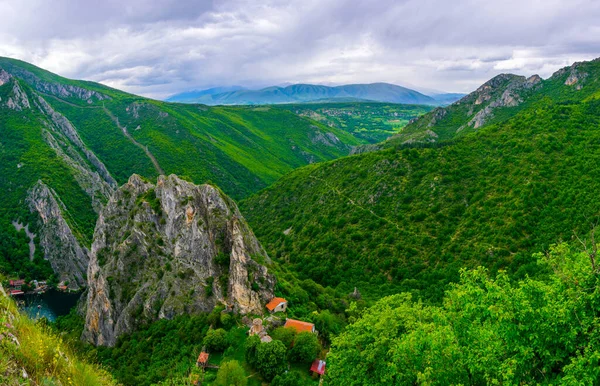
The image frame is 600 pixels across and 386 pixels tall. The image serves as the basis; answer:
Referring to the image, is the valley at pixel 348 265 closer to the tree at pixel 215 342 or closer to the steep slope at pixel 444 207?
the tree at pixel 215 342

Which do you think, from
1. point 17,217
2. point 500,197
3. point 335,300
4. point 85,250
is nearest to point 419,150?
point 500,197

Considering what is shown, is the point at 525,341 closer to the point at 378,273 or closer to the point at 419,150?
the point at 378,273

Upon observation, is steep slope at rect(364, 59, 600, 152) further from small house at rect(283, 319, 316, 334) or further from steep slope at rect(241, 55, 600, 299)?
small house at rect(283, 319, 316, 334)

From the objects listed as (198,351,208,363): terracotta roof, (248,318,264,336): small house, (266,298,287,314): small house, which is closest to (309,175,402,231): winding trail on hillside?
(266,298,287,314): small house

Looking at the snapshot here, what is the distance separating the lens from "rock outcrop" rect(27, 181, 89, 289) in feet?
408

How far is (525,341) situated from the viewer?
1464cm

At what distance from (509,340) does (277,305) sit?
34895 mm

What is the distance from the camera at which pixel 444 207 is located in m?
82.9

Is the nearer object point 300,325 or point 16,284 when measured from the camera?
point 300,325

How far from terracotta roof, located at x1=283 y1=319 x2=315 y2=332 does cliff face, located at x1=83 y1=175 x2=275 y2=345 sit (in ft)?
16.7

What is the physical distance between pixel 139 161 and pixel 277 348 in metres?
183

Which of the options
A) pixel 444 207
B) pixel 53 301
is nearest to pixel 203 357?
pixel 444 207

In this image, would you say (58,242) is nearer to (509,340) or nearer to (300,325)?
(300,325)

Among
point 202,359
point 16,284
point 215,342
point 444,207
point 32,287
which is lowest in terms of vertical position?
point 32,287
